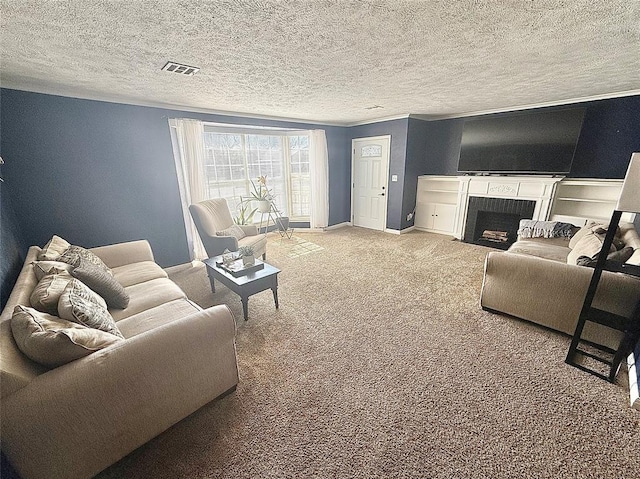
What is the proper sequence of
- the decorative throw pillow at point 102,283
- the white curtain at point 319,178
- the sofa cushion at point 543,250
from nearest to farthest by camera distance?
the decorative throw pillow at point 102,283, the sofa cushion at point 543,250, the white curtain at point 319,178

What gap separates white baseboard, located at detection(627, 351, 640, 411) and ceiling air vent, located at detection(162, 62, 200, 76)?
3784mm

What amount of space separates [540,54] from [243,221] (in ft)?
13.1

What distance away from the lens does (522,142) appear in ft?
13.0

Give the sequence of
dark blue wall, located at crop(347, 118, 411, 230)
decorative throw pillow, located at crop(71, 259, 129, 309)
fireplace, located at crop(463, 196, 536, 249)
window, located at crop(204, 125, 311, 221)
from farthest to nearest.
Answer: dark blue wall, located at crop(347, 118, 411, 230), window, located at crop(204, 125, 311, 221), fireplace, located at crop(463, 196, 536, 249), decorative throw pillow, located at crop(71, 259, 129, 309)

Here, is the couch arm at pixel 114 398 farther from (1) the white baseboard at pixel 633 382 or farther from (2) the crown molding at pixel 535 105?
(2) the crown molding at pixel 535 105

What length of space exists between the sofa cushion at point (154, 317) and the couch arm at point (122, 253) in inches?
46.3

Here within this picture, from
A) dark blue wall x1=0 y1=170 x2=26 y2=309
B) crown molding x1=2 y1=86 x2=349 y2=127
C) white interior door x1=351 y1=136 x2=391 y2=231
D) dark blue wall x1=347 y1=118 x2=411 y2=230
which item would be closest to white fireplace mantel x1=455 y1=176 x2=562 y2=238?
dark blue wall x1=347 y1=118 x2=411 y2=230

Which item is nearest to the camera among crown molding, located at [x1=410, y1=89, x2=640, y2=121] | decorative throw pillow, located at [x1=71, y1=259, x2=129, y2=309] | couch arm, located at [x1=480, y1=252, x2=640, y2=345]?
decorative throw pillow, located at [x1=71, y1=259, x2=129, y2=309]

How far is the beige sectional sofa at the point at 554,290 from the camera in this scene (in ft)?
6.15

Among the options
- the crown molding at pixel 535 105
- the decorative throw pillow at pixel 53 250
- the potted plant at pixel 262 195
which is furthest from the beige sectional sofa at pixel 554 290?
the decorative throw pillow at pixel 53 250

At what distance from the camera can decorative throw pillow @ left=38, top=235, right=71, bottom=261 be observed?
1.99 metres

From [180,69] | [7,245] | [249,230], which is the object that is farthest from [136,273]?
[180,69]

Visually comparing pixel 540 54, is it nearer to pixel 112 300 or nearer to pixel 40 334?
pixel 40 334

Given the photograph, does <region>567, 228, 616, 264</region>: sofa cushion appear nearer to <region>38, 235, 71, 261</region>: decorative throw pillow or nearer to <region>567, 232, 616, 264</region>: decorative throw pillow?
<region>567, 232, 616, 264</region>: decorative throw pillow
